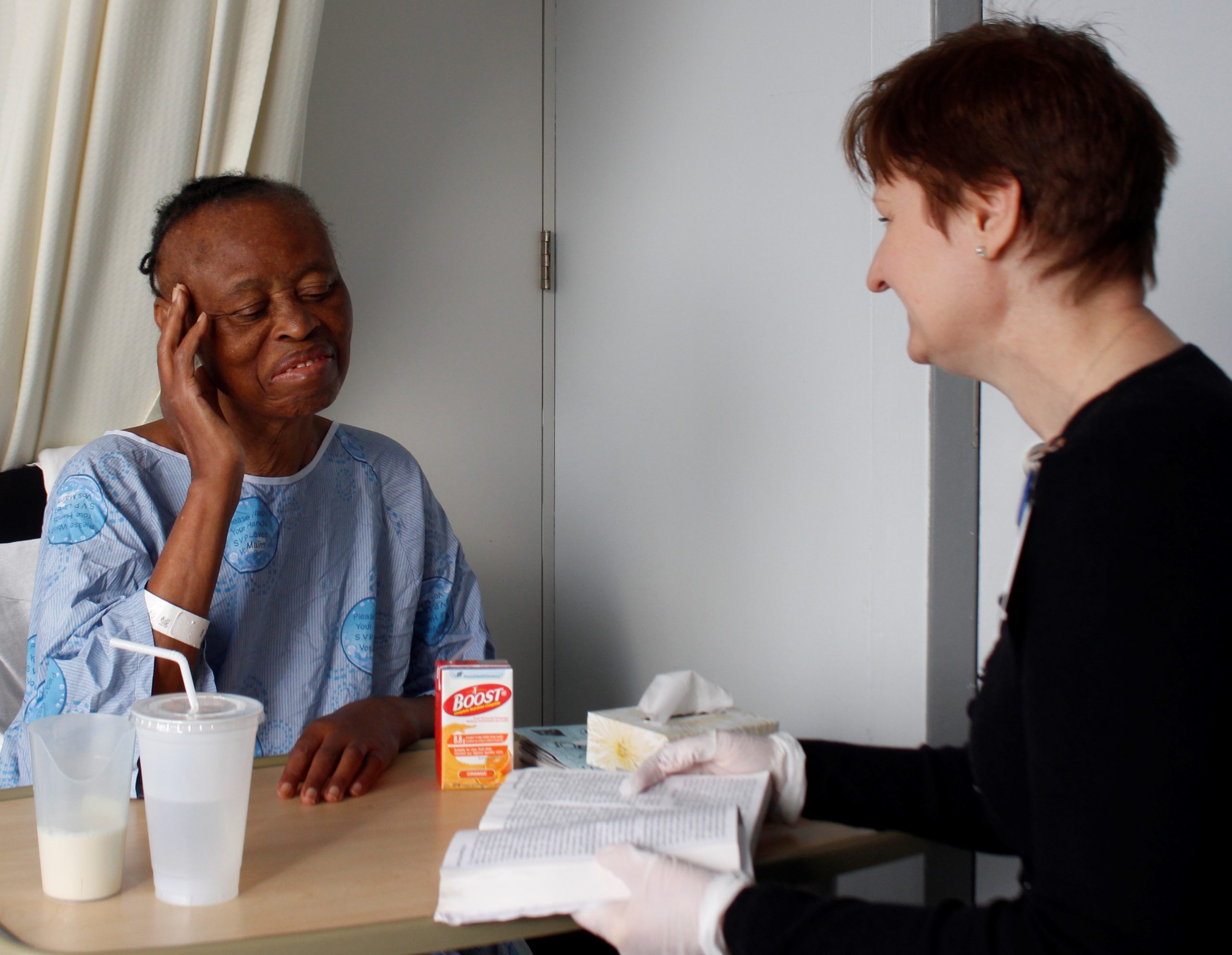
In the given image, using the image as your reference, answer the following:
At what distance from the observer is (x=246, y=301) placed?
1441 millimetres

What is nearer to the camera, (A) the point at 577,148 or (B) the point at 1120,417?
(B) the point at 1120,417

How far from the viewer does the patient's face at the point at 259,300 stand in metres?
1.45

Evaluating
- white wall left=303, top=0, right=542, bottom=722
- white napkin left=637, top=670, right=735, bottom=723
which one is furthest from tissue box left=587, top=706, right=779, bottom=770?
white wall left=303, top=0, right=542, bottom=722

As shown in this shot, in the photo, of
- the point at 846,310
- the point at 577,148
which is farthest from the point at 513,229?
A: the point at 846,310

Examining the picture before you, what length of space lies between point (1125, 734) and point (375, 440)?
Result: 4.28 ft

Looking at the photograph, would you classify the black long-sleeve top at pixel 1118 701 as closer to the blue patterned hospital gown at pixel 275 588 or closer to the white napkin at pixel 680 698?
the white napkin at pixel 680 698

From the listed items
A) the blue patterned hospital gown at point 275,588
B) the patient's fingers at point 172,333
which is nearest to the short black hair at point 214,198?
the patient's fingers at point 172,333

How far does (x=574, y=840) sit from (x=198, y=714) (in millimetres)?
326

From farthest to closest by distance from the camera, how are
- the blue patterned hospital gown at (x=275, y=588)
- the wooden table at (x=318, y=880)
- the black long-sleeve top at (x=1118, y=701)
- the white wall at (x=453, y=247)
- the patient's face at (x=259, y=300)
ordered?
the white wall at (x=453, y=247), the patient's face at (x=259, y=300), the blue patterned hospital gown at (x=275, y=588), the wooden table at (x=318, y=880), the black long-sleeve top at (x=1118, y=701)

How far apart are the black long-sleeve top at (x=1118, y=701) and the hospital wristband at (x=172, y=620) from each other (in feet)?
2.50

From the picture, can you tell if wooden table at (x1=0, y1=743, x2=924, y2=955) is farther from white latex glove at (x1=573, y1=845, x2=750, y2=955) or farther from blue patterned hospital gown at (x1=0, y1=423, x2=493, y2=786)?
blue patterned hospital gown at (x1=0, y1=423, x2=493, y2=786)

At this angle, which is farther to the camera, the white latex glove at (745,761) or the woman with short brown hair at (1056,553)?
the white latex glove at (745,761)

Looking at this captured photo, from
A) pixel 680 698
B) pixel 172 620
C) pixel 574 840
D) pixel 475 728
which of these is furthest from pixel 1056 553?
pixel 172 620

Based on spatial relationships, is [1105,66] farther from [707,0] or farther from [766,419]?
[707,0]
